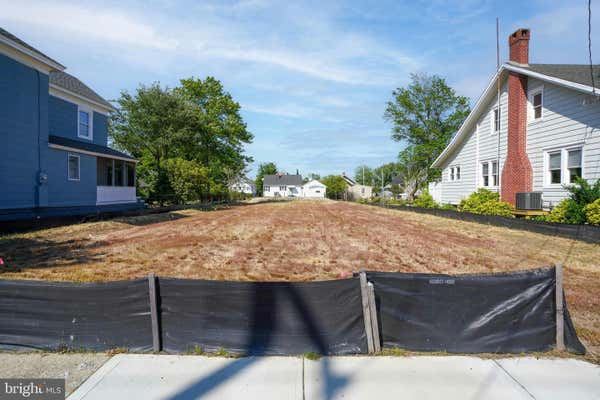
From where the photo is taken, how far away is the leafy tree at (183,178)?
2470cm

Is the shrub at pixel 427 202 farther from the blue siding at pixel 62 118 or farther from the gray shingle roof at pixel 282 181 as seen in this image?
the gray shingle roof at pixel 282 181

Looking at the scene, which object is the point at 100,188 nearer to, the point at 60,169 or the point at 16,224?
the point at 60,169

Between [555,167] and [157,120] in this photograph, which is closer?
[555,167]

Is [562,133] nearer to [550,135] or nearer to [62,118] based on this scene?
[550,135]

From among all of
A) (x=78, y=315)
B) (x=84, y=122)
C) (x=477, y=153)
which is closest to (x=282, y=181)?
(x=84, y=122)

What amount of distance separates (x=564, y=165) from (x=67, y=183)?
2276cm

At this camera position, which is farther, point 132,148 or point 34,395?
point 132,148

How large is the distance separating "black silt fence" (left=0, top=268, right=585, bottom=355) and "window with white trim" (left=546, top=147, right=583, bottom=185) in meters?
11.8

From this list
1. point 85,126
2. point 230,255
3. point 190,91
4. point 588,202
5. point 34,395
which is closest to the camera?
point 34,395

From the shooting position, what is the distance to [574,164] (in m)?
12.8

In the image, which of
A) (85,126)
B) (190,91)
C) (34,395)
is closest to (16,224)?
(85,126)

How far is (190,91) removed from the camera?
37125 millimetres

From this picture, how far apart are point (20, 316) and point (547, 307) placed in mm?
6430

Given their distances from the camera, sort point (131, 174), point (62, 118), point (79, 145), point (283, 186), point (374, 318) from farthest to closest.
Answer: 1. point (283, 186)
2. point (131, 174)
3. point (62, 118)
4. point (79, 145)
5. point (374, 318)
